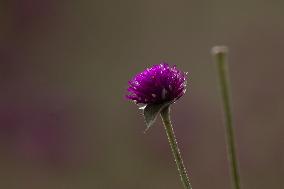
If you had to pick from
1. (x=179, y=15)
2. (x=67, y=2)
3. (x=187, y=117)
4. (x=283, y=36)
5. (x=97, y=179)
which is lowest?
(x=97, y=179)

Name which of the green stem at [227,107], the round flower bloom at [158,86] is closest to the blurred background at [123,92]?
the round flower bloom at [158,86]

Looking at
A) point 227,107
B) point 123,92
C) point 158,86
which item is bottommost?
point 227,107

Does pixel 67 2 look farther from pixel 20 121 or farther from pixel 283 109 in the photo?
pixel 283 109

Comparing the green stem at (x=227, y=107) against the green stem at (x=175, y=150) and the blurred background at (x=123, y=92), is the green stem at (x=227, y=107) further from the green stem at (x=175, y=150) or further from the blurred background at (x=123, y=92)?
the blurred background at (x=123, y=92)

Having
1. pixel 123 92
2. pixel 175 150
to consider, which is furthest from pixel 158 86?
pixel 123 92

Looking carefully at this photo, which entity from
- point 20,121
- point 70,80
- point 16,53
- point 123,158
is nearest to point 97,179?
point 123,158

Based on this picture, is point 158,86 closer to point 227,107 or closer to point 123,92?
point 227,107
